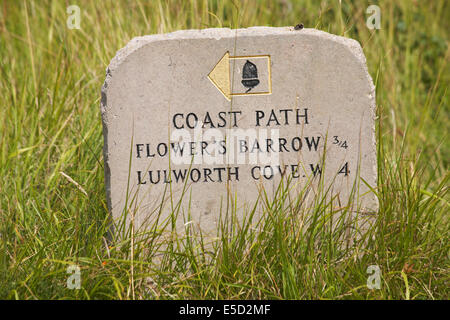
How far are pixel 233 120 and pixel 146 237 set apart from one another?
0.62 metres

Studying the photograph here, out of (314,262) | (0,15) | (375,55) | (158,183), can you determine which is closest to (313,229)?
A: (314,262)

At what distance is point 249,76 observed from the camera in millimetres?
2447

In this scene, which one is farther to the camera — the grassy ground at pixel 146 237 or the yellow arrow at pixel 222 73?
the yellow arrow at pixel 222 73

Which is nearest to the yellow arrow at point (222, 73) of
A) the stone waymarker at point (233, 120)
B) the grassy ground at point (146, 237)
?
the stone waymarker at point (233, 120)

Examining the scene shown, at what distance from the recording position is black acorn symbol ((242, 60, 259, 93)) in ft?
8.02

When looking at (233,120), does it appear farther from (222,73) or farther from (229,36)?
(229,36)

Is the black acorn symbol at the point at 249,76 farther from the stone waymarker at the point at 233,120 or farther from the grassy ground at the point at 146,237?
the grassy ground at the point at 146,237

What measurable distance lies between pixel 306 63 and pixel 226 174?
0.59 metres

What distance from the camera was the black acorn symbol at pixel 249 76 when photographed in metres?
2.45

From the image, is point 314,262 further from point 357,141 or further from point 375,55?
point 375,55

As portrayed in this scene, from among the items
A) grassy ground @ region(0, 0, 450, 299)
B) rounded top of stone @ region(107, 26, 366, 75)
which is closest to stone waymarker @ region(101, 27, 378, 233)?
rounded top of stone @ region(107, 26, 366, 75)

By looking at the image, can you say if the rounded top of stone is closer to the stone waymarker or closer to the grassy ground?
the stone waymarker

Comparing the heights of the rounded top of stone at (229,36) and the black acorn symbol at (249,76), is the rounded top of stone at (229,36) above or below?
above

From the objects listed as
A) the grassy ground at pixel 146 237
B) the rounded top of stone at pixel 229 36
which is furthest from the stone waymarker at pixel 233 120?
the grassy ground at pixel 146 237
